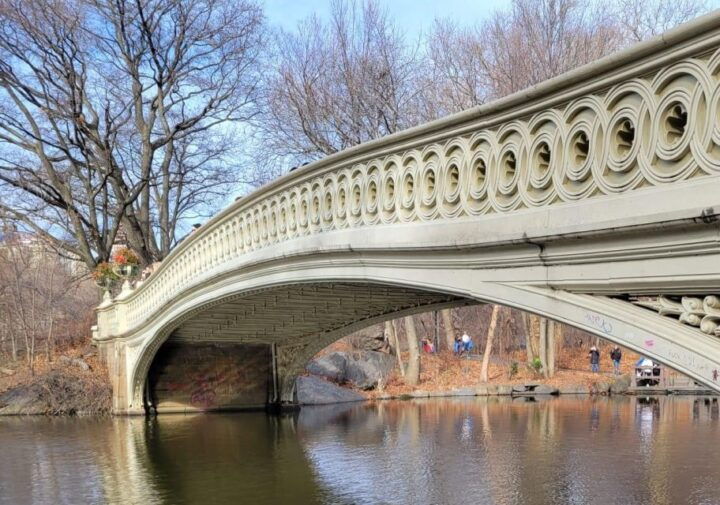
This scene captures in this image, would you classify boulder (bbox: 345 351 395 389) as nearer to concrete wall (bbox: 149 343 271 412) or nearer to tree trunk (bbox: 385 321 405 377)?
tree trunk (bbox: 385 321 405 377)

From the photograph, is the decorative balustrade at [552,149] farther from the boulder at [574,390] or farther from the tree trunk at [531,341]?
the tree trunk at [531,341]

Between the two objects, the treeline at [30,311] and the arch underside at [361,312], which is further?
the treeline at [30,311]

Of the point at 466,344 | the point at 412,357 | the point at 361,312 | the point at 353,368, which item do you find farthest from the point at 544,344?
the point at 361,312

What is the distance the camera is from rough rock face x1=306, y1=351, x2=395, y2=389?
976 inches

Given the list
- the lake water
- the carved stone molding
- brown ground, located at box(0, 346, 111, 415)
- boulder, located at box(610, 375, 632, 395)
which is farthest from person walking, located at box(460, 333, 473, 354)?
the carved stone molding

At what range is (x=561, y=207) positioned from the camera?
469 centimetres

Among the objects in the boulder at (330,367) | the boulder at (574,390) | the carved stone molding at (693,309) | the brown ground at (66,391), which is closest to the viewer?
the carved stone molding at (693,309)

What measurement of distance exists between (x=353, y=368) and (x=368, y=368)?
0.47 m

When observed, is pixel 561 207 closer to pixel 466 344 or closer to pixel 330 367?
pixel 330 367

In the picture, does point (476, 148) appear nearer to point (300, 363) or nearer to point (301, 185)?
point (301, 185)

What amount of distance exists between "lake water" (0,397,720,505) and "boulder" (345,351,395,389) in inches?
198

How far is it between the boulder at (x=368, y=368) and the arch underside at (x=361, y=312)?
16.4ft

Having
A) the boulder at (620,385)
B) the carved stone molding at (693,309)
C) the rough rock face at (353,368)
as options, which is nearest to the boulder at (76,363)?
the rough rock face at (353,368)

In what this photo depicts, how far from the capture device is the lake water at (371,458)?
385 inches
